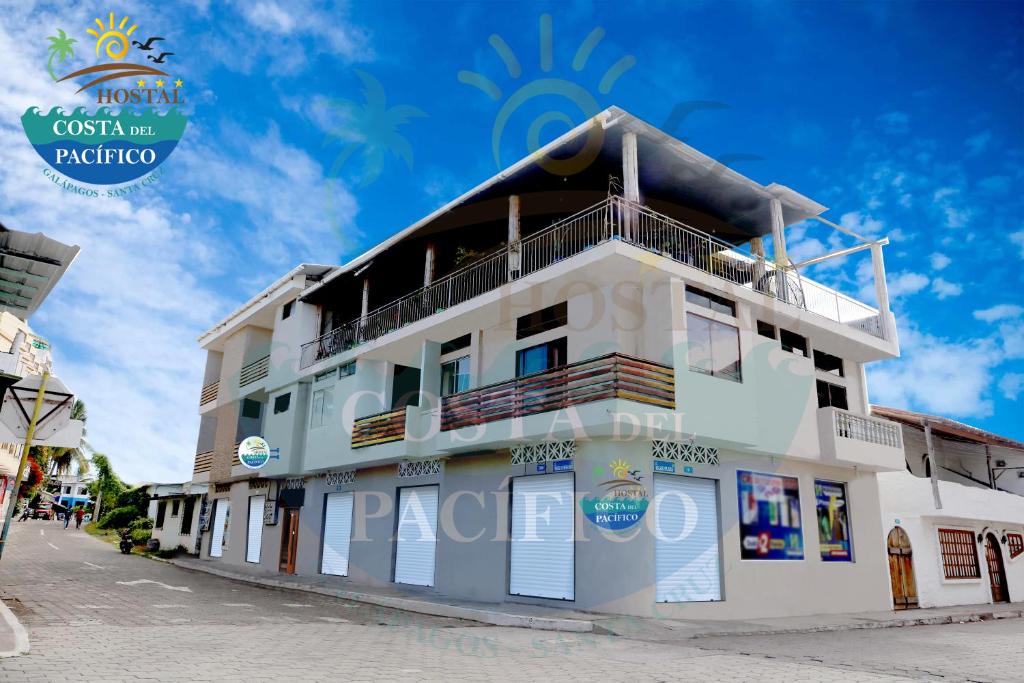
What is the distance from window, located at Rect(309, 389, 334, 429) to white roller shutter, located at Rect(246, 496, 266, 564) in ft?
17.4

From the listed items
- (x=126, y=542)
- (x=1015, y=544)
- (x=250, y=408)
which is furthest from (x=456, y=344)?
(x=126, y=542)

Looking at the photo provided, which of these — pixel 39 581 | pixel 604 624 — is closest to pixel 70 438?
pixel 604 624

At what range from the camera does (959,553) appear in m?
22.0

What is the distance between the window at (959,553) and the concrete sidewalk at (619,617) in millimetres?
1059

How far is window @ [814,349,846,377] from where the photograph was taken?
1957 cm

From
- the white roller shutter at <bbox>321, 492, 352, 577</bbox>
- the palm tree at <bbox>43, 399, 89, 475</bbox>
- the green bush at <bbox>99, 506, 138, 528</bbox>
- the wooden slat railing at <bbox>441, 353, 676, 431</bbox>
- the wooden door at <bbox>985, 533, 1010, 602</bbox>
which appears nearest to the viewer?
the wooden slat railing at <bbox>441, 353, 676, 431</bbox>

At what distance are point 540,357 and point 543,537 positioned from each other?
428 centimetres

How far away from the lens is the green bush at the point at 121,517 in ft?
154

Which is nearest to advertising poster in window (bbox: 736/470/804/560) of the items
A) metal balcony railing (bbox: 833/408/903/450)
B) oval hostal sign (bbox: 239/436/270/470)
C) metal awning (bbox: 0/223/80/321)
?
metal balcony railing (bbox: 833/408/903/450)

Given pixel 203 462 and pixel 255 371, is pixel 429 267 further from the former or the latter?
pixel 203 462

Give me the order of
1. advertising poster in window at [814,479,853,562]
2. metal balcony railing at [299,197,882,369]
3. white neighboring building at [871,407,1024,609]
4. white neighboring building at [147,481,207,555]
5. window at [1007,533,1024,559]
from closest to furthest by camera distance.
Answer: metal balcony railing at [299,197,882,369] → advertising poster in window at [814,479,853,562] → white neighboring building at [871,407,1024,609] → window at [1007,533,1024,559] → white neighboring building at [147,481,207,555]

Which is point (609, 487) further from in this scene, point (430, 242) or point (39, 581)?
point (39, 581)

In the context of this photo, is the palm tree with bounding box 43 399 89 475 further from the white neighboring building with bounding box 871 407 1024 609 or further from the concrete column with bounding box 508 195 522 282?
the white neighboring building with bounding box 871 407 1024 609

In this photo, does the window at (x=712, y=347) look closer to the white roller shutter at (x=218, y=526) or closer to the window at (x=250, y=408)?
the window at (x=250, y=408)
